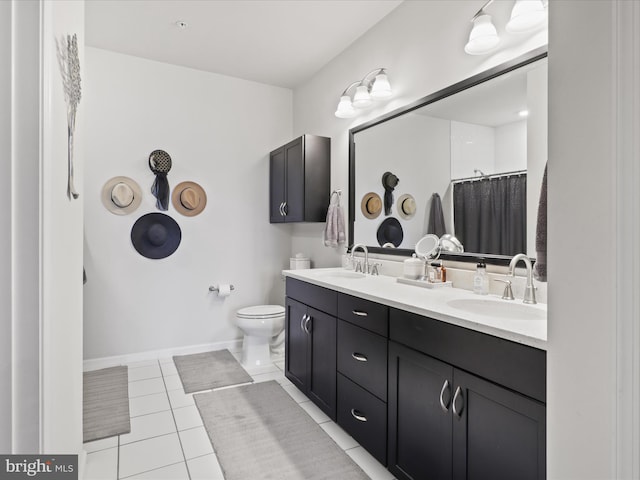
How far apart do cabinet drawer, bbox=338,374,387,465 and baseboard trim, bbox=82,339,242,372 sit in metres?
1.87

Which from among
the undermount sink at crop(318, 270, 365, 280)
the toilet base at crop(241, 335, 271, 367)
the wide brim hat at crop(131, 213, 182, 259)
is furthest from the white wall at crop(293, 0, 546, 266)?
the wide brim hat at crop(131, 213, 182, 259)

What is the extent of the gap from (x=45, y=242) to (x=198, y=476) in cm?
145

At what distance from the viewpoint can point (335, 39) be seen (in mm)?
2906

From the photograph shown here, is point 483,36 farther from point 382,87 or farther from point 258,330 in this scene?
point 258,330

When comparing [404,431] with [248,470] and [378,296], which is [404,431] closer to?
[378,296]

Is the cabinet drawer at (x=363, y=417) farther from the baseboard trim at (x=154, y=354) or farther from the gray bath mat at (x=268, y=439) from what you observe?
the baseboard trim at (x=154, y=354)

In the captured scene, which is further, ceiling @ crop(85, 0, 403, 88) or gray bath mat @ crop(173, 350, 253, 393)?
gray bath mat @ crop(173, 350, 253, 393)

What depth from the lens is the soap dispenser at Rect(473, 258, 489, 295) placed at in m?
1.86

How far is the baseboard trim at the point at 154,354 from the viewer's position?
3.16 meters

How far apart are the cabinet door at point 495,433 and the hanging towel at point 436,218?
3.42 ft

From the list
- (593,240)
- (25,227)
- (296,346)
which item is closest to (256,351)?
(296,346)

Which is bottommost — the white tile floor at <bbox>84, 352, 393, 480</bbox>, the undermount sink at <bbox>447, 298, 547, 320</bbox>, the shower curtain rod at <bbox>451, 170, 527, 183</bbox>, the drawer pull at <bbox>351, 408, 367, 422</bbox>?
the white tile floor at <bbox>84, 352, 393, 480</bbox>

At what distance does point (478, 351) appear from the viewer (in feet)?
4.26

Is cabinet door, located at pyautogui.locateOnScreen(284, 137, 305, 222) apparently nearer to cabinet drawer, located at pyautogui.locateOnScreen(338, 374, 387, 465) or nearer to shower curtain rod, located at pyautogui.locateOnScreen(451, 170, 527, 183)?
shower curtain rod, located at pyautogui.locateOnScreen(451, 170, 527, 183)
